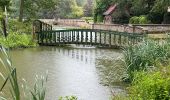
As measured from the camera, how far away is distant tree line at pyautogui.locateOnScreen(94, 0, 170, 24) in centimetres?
4272

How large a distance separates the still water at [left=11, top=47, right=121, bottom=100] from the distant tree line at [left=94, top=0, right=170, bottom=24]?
1714 cm

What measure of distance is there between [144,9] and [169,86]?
42.5 meters

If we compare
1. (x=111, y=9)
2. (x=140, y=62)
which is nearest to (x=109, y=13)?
(x=111, y=9)

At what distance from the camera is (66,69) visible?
58.2ft

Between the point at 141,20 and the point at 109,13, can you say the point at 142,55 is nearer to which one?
the point at 141,20

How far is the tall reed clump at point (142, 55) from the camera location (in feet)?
44.4

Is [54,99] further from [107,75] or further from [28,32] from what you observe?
[28,32]

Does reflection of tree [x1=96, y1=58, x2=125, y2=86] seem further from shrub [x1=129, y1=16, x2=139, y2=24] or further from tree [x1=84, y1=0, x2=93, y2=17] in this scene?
tree [x1=84, y1=0, x2=93, y2=17]

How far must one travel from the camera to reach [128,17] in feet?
175

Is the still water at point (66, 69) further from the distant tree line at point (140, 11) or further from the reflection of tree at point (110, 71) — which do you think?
the distant tree line at point (140, 11)

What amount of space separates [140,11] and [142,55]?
37964mm

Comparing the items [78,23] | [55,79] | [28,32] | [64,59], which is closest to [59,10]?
[78,23]

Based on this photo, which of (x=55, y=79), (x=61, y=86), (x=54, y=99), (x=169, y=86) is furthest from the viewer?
(x=55, y=79)

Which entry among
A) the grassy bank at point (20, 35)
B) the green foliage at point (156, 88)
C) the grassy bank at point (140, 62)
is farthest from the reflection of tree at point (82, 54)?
the green foliage at point (156, 88)
